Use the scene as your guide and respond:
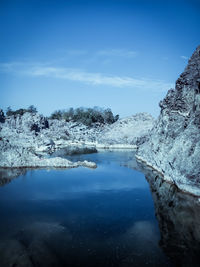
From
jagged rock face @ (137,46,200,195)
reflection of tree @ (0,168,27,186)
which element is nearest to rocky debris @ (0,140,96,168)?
reflection of tree @ (0,168,27,186)

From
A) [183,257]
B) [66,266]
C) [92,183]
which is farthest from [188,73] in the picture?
[66,266]

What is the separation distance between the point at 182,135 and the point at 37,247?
11461 millimetres

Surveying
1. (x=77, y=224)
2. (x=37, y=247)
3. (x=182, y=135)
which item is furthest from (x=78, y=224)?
(x=182, y=135)

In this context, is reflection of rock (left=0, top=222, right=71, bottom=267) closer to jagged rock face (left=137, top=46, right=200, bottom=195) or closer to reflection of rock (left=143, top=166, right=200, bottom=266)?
reflection of rock (left=143, top=166, right=200, bottom=266)

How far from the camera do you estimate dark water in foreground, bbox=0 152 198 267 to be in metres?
6.29

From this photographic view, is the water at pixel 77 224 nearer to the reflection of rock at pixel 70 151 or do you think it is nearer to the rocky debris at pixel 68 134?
the reflection of rock at pixel 70 151

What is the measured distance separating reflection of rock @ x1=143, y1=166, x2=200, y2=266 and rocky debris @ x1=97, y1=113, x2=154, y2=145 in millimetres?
27940

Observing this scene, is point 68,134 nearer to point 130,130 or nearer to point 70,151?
point 130,130

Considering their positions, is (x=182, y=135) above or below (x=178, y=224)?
above

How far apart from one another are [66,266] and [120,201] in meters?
5.82

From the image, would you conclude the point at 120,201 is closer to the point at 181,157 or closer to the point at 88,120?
the point at 181,157

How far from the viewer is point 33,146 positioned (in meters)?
33.1

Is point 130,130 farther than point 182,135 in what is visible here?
Yes

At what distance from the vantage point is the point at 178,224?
8.80m
